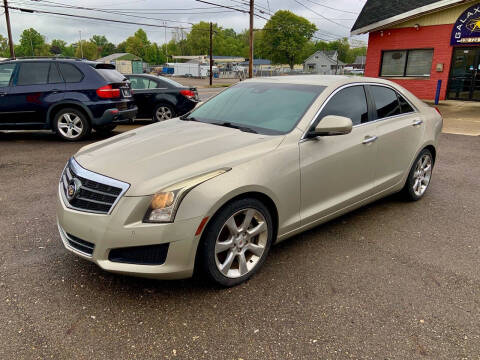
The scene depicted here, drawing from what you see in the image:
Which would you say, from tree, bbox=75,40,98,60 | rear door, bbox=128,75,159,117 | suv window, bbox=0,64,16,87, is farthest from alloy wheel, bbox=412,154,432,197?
tree, bbox=75,40,98,60

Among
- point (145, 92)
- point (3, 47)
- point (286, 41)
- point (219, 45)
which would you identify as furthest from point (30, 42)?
point (145, 92)

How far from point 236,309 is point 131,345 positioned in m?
0.73

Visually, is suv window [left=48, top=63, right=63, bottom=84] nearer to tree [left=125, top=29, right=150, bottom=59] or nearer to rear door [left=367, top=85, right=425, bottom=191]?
rear door [left=367, top=85, right=425, bottom=191]

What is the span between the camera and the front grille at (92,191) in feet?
8.74

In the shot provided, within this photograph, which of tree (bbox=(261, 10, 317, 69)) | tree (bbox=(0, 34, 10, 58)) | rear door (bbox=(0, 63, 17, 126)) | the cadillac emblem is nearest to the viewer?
the cadillac emblem

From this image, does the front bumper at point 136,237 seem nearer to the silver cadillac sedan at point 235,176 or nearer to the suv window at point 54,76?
the silver cadillac sedan at point 235,176

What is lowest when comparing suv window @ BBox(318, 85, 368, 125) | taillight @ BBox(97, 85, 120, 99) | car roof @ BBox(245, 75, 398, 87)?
taillight @ BBox(97, 85, 120, 99)

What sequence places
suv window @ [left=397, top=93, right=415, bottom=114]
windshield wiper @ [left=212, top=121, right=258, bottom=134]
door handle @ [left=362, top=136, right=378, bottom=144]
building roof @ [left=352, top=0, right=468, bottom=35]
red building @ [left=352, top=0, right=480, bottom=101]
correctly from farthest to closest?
building roof @ [left=352, top=0, right=468, bottom=35] → red building @ [left=352, top=0, right=480, bottom=101] → suv window @ [left=397, top=93, right=415, bottom=114] → door handle @ [left=362, top=136, right=378, bottom=144] → windshield wiper @ [left=212, top=121, right=258, bottom=134]

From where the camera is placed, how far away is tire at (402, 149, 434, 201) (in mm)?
4762

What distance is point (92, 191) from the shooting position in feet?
9.08

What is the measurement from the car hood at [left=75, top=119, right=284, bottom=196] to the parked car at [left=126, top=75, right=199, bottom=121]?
7360 mm

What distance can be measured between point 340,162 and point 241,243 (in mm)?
1266

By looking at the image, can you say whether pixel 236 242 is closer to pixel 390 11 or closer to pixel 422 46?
pixel 422 46

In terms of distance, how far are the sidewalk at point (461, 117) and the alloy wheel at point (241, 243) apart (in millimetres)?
9147
